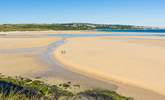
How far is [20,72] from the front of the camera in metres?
18.9

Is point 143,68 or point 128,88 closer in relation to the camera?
point 128,88

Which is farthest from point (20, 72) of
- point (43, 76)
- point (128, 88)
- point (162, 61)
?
point (162, 61)

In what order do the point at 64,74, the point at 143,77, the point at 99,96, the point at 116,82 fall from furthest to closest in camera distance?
1. the point at 64,74
2. the point at 143,77
3. the point at 116,82
4. the point at 99,96

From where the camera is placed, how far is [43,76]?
17547 millimetres

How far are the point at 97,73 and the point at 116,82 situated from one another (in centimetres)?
287

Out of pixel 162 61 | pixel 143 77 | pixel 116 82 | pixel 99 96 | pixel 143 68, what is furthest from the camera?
pixel 162 61

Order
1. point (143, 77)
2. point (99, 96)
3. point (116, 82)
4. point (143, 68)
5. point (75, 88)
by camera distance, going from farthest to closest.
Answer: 1. point (143, 68)
2. point (143, 77)
3. point (116, 82)
4. point (75, 88)
5. point (99, 96)

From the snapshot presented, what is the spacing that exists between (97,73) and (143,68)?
3.30m

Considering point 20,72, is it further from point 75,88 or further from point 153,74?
point 153,74

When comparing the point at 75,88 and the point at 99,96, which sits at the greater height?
the point at 99,96

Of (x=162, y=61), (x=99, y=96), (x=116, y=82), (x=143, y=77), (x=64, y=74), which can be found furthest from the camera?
(x=162, y=61)

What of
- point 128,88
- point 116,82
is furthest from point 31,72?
point 128,88

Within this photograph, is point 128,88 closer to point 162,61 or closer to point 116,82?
point 116,82

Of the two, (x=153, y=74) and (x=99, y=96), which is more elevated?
(x=99, y=96)
